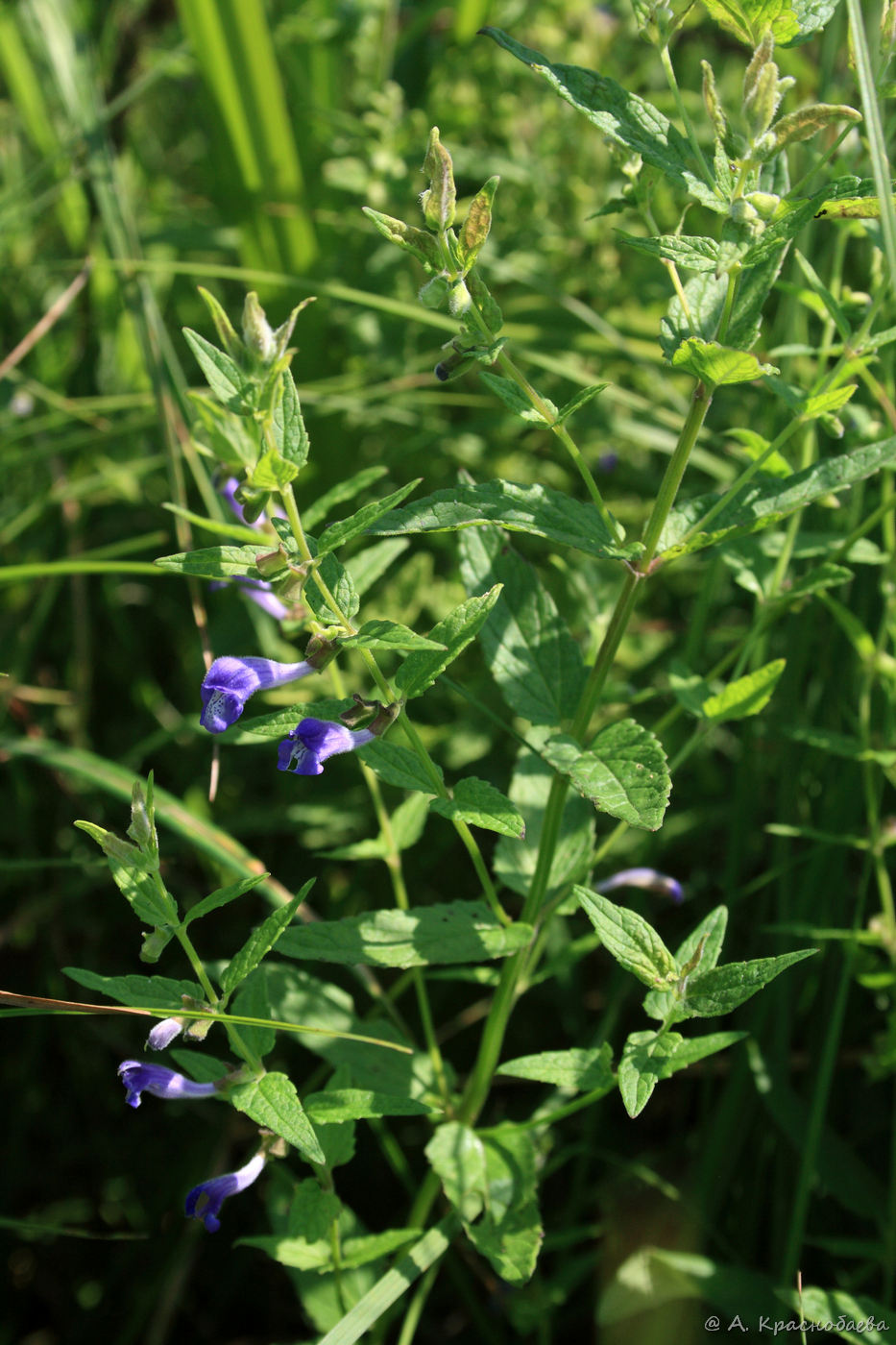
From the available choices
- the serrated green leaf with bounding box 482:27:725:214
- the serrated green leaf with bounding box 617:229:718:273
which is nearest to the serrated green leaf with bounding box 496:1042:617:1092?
the serrated green leaf with bounding box 617:229:718:273

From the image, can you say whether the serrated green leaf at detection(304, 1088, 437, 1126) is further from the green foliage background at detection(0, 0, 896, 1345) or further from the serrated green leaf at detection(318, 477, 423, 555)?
the serrated green leaf at detection(318, 477, 423, 555)

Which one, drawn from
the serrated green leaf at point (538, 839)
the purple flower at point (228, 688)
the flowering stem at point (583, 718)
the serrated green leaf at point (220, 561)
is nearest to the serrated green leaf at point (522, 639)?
the flowering stem at point (583, 718)

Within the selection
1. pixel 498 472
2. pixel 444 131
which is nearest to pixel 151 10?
pixel 444 131

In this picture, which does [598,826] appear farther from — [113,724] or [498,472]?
[113,724]

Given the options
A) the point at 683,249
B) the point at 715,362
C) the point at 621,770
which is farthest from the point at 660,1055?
the point at 683,249

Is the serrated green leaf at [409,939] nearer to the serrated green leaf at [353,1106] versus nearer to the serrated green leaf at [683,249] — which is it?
the serrated green leaf at [353,1106]

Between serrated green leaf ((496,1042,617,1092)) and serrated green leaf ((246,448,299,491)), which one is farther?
serrated green leaf ((496,1042,617,1092))

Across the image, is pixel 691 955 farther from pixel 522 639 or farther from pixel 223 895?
pixel 223 895
